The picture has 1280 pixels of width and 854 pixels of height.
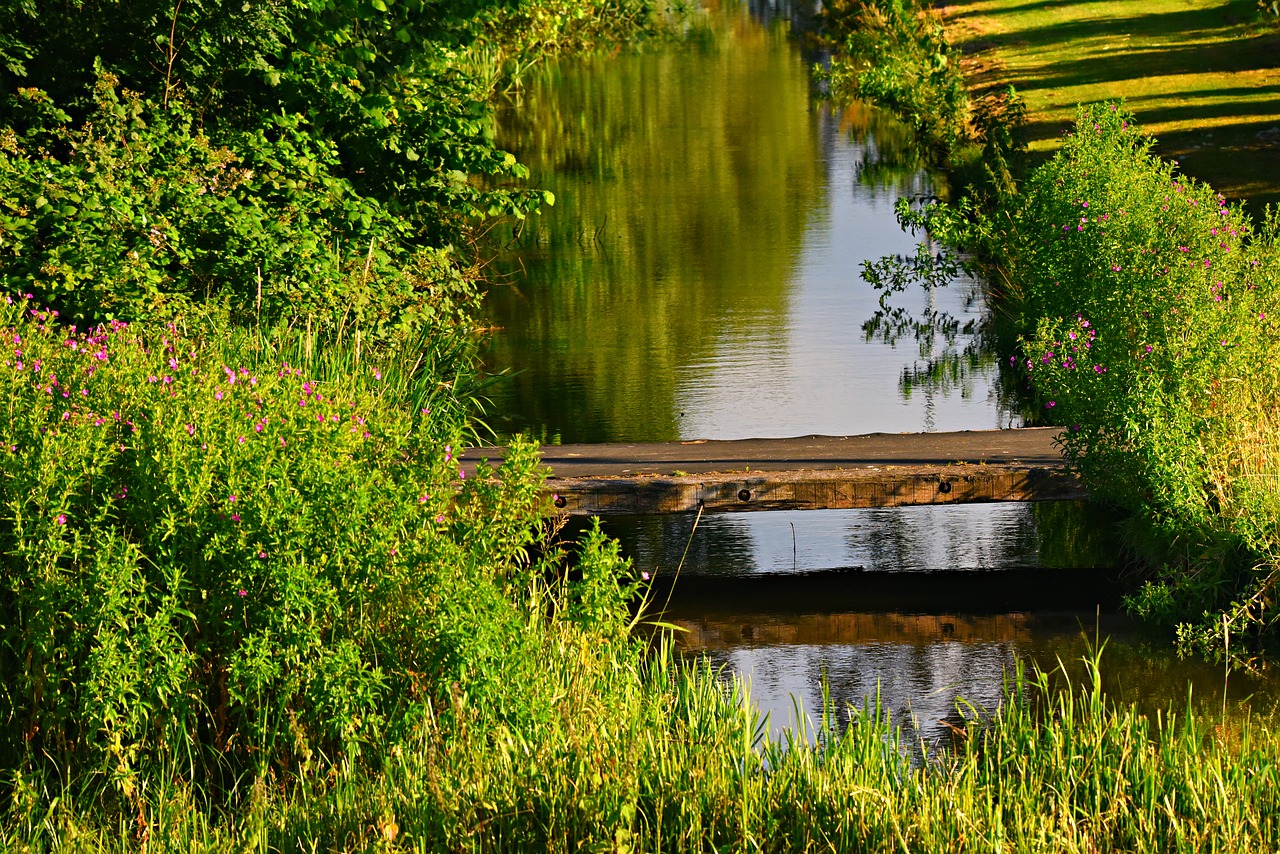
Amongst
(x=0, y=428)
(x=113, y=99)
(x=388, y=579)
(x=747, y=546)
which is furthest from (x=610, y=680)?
(x=113, y=99)

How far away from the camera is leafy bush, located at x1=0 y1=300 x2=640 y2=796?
4969 mm

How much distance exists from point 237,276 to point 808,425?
442cm

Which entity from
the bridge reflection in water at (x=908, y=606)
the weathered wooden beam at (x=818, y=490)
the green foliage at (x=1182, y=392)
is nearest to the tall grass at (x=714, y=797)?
the bridge reflection in water at (x=908, y=606)

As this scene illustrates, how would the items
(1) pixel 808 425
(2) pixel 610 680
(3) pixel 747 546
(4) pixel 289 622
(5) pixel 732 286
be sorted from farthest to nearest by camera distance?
(5) pixel 732 286, (1) pixel 808 425, (3) pixel 747 546, (2) pixel 610 680, (4) pixel 289 622

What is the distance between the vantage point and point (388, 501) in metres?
5.23

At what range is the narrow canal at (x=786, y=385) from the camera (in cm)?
775

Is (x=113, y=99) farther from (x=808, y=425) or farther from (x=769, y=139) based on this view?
(x=769, y=139)

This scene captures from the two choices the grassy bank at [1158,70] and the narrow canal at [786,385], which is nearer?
the narrow canal at [786,385]

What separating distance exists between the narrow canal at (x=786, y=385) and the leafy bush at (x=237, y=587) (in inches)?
50.6

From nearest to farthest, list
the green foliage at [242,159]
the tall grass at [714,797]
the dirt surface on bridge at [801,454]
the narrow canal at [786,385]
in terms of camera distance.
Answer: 1. the tall grass at [714,797]
2. the narrow canal at [786,385]
3. the dirt surface on bridge at [801,454]
4. the green foliage at [242,159]

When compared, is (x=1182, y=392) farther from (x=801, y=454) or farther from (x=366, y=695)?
(x=366, y=695)

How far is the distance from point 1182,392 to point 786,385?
5.61 m

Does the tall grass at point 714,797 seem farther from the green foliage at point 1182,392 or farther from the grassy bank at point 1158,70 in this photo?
the grassy bank at point 1158,70

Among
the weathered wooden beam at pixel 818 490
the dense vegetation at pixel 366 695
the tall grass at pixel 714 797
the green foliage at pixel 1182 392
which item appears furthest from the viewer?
the weathered wooden beam at pixel 818 490
